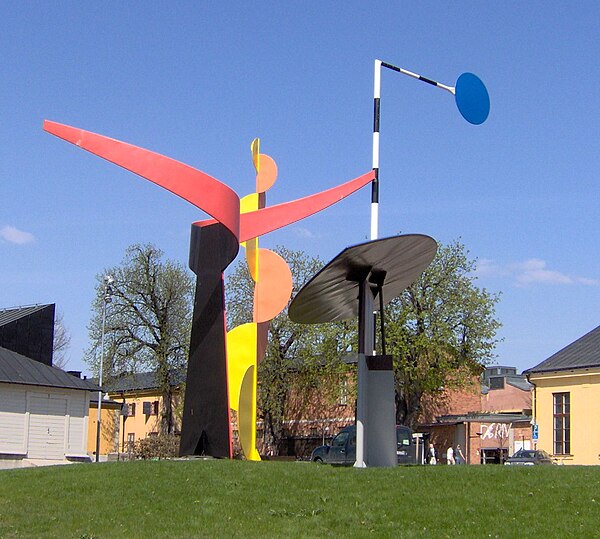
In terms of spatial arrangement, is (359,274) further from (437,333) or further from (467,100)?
(437,333)

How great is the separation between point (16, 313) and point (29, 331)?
149 cm

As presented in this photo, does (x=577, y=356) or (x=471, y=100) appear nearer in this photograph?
(x=471, y=100)

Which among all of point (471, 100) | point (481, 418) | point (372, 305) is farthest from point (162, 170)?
point (481, 418)

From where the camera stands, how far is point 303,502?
14.9 m

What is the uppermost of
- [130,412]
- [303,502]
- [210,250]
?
[210,250]

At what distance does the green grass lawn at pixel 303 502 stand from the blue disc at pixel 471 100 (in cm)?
780

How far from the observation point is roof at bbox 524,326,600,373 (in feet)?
134

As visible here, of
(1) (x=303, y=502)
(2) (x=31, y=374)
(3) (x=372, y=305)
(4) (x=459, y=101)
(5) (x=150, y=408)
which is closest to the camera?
(1) (x=303, y=502)

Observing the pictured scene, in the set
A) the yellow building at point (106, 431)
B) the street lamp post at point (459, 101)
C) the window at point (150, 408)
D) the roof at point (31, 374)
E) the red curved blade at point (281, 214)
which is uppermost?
the street lamp post at point (459, 101)

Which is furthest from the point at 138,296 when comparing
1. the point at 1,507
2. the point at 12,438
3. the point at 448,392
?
the point at 1,507

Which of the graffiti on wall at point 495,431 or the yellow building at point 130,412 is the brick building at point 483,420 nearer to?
the graffiti on wall at point 495,431

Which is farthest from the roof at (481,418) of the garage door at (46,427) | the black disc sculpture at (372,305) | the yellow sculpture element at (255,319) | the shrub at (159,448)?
the black disc sculpture at (372,305)

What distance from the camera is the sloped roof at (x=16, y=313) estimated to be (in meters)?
40.7

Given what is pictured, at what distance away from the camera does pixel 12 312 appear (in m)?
42.4
